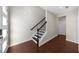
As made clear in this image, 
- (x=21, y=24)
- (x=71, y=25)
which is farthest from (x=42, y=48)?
(x=71, y=25)

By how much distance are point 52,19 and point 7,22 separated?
107 cm

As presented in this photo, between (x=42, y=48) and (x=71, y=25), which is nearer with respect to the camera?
(x=42, y=48)

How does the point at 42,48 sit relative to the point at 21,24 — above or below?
below

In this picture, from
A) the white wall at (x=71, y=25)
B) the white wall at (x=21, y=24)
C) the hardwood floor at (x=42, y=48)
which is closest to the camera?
the hardwood floor at (x=42, y=48)

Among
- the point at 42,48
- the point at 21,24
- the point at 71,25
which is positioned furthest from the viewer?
the point at 71,25

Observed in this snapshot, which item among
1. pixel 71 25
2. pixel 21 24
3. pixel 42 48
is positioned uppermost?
pixel 21 24

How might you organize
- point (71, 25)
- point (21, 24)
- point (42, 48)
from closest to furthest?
point (21, 24)
point (42, 48)
point (71, 25)

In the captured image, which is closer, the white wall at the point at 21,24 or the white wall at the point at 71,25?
the white wall at the point at 21,24

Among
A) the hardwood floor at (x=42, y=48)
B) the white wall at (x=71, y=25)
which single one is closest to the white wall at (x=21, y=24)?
the hardwood floor at (x=42, y=48)

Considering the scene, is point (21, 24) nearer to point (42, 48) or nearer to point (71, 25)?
point (42, 48)

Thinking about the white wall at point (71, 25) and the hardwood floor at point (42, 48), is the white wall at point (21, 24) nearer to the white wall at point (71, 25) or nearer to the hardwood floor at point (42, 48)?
the hardwood floor at point (42, 48)

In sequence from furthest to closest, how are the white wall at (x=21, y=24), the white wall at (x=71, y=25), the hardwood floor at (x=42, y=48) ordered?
the white wall at (x=71, y=25) → the white wall at (x=21, y=24) → the hardwood floor at (x=42, y=48)

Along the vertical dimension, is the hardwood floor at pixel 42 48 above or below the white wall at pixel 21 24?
below
